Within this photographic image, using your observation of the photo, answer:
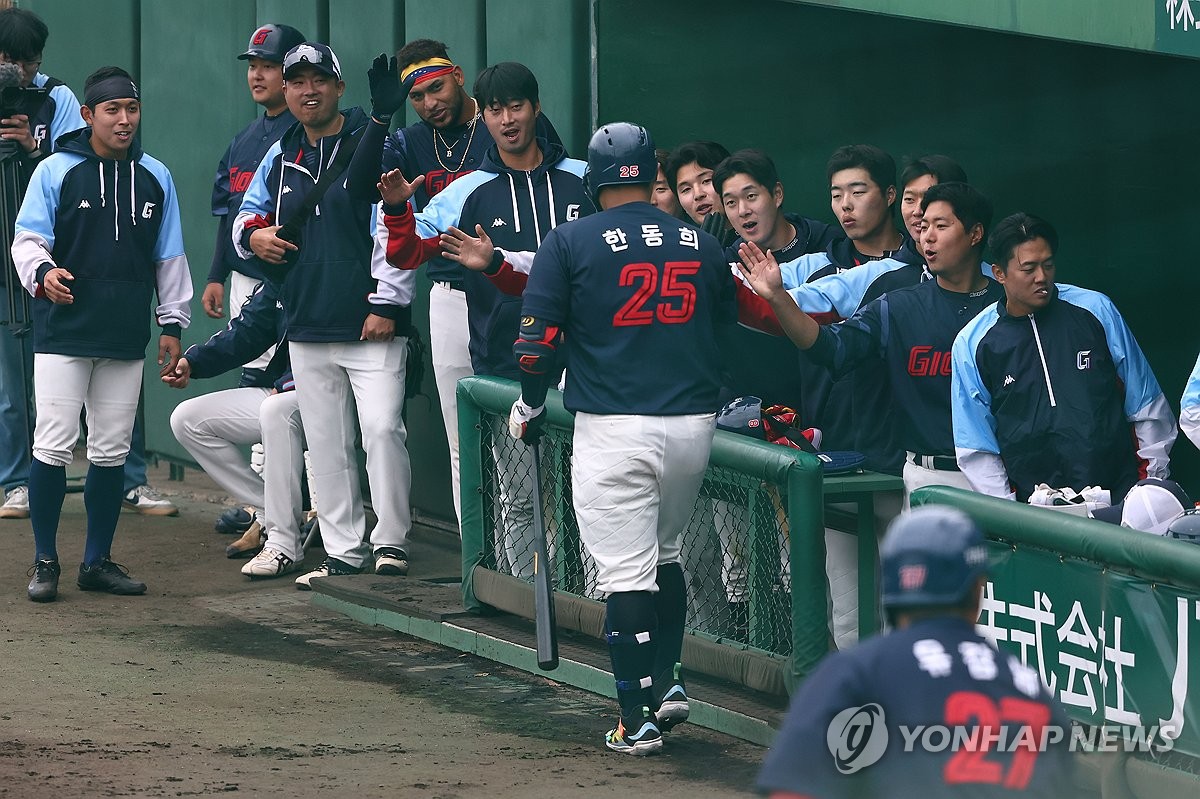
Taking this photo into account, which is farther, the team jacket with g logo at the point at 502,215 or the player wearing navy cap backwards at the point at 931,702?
the team jacket with g logo at the point at 502,215

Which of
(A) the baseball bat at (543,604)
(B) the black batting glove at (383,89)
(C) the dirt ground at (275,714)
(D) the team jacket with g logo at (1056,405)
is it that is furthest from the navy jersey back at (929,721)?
(B) the black batting glove at (383,89)

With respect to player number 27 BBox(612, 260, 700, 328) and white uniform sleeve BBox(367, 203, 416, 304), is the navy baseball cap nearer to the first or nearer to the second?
white uniform sleeve BBox(367, 203, 416, 304)

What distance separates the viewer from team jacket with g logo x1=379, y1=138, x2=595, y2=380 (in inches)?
273

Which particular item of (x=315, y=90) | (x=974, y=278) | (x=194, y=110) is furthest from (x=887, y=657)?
(x=194, y=110)

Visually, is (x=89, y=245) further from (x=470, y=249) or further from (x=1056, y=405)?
(x=1056, y=405)

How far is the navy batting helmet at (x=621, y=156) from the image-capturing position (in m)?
5.45

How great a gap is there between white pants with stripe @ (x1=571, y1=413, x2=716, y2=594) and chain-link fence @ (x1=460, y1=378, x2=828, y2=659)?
26 centimetres

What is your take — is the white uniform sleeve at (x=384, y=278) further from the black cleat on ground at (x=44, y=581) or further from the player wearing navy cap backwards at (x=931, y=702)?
the player wearing navy cap backwards at (x=931, y=702)

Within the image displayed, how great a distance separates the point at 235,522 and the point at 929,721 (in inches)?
256

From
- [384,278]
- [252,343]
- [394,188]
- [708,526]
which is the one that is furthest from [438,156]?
[708,526]


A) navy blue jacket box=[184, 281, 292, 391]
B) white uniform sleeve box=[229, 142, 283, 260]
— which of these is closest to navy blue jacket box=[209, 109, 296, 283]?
navy blue jacket box=[184, 281, 292, 391]

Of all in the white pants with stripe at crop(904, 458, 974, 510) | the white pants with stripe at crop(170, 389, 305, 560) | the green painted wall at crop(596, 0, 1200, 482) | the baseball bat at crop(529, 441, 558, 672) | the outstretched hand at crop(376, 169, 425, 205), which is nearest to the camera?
the white pants with stripe at crop(904, 458, 974, 510)

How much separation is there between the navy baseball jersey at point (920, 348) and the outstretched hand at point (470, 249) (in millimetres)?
1293

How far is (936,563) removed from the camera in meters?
2.78
